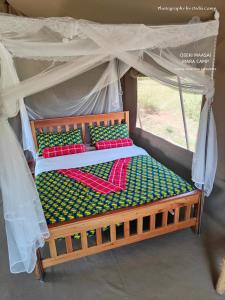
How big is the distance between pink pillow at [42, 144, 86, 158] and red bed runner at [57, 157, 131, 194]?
0.48m

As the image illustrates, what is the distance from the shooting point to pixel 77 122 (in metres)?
3.50

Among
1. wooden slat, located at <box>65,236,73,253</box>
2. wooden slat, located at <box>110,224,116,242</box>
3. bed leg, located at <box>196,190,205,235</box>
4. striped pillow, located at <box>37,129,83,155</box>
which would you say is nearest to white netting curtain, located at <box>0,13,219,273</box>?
bed leg, located at <box>196,190,205,235</box>

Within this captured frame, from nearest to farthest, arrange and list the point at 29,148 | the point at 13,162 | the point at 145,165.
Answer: the point at 13,162 < the point at 145,165 < the point at 29,148

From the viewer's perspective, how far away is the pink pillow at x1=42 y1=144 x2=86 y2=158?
309 cm

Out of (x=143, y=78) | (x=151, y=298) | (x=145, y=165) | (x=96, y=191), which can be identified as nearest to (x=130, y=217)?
(x=96, y=191)

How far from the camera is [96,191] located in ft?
7.28

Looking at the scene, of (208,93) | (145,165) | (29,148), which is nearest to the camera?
(208,93)

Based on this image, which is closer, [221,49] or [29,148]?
[221,49]

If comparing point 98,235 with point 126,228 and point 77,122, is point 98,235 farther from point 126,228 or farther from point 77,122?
point 77,122

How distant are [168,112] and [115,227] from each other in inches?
69.4

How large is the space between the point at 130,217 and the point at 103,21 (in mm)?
1793

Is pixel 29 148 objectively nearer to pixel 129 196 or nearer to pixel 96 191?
pixel 96 191

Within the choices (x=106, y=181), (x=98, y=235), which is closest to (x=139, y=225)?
(x=98, y=235)

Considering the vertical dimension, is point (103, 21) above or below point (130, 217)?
above
